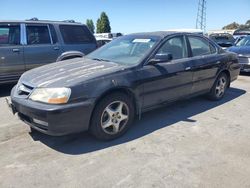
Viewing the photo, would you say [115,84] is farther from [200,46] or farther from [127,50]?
[200,46]

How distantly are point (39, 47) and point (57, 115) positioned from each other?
3.93 meters

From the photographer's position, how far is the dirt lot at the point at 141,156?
9.24 ft

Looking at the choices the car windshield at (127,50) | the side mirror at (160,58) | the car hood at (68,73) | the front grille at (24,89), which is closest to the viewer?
the car hood at (68,73)

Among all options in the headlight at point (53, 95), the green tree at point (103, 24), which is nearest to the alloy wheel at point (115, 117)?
the headlight at point (53, 95)

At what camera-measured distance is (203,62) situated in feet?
16.9

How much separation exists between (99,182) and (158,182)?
63 cm

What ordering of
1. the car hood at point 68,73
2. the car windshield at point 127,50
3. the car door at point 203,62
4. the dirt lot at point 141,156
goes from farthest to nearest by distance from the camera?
the car door at point 203,62 < the car windshield at point 127,50 < the car hood at point 68,73 < the dirt lot at point 141,156

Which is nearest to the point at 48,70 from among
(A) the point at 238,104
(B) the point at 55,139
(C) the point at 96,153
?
(B) the point at 55,139

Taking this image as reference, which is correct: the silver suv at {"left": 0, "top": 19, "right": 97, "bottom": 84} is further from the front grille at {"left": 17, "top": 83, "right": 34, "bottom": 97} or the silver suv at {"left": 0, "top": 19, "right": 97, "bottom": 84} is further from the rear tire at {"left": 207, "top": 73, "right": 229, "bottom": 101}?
the rear tire at {"left": 207, "top": 73, "right": 229, "bottom": 101}

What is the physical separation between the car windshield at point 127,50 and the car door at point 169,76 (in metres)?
0.20

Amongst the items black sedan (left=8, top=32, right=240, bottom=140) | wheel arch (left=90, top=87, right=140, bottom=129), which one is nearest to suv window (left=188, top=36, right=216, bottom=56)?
black sedan (left=8, top=32, right=240, bottom=140)

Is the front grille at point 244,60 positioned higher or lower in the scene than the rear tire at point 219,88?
higher

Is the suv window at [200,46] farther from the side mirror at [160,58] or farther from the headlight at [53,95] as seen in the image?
the headlight at [53,95]

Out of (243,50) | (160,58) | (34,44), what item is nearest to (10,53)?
(34,44)
